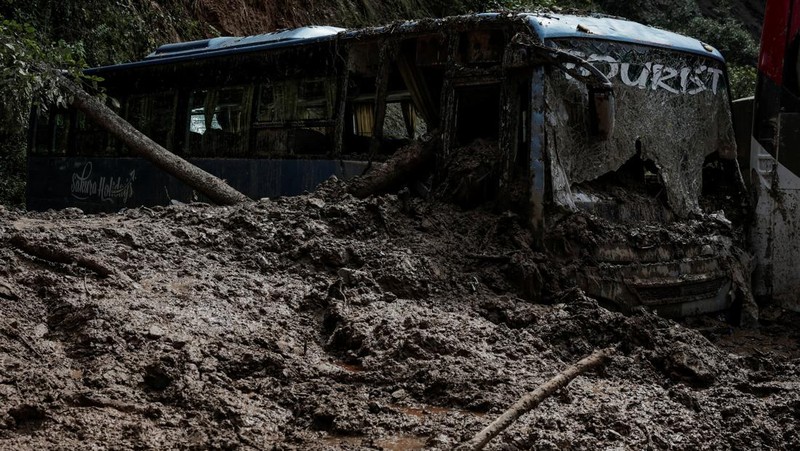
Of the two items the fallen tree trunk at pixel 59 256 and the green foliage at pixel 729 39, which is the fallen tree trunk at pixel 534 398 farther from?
the green foliage at pixel 729 39

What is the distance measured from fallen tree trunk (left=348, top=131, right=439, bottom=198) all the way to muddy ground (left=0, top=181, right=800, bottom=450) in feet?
1.65

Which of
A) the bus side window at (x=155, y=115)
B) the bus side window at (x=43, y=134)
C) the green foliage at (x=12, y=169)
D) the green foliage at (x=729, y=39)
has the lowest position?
the green foliage at (x=12, y=169)

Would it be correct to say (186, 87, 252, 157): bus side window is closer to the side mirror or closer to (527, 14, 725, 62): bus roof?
(527, 14, 725, 62): bus roof

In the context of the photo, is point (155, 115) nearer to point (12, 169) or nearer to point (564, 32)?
point (564, 32)

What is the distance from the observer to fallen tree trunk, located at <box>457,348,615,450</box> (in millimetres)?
3855

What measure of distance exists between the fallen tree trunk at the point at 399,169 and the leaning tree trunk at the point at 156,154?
5.60 feet

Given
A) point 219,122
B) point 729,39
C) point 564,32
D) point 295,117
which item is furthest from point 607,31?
point 729,39

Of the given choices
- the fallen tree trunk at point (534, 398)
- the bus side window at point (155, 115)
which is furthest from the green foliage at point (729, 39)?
the fallen tree trunk at point (534, 398)

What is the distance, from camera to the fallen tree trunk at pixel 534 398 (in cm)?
386

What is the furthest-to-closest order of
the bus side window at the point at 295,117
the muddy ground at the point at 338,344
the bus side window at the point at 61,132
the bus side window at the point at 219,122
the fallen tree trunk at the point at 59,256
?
the bus side window at the point at 61,132, the bus side window at the point at 219,122, the bus side window at the point at 295,117, the fallen tree trunk at the point at 59,256, the muddy ground at the point at 338,344

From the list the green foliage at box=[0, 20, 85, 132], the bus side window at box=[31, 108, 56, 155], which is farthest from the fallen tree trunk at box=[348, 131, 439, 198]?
the bus side window at box=[31, 108, 56, 155]

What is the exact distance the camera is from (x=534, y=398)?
14.5 feet

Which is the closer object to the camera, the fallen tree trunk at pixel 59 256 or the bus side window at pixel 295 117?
the fallen tree trunk at pixel 59 256

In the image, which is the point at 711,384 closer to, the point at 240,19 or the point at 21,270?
the point at 21,270
